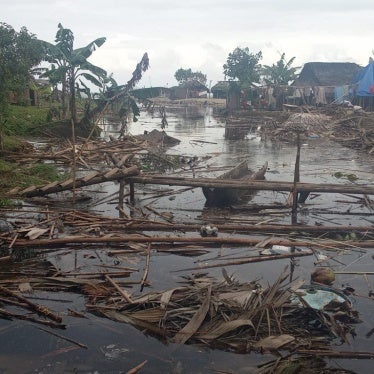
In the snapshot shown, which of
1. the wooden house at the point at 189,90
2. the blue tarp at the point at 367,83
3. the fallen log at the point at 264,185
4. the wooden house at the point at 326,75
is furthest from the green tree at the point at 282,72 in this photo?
the fallen log at the point at 264,185

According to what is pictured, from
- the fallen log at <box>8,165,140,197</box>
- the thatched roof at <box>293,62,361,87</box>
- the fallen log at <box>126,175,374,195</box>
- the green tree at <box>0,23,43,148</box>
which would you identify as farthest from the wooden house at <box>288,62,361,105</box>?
the fallen log at <box>8,165,140,197</box>

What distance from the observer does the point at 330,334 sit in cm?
432

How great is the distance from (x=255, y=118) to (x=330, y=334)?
97.3ft

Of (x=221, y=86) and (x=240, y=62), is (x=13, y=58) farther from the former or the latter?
(x=221, y=86)

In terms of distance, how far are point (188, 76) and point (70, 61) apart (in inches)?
2278

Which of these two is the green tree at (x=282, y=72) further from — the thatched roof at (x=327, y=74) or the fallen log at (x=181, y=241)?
the fallen log at (x=181, y=241)

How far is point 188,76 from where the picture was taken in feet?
245

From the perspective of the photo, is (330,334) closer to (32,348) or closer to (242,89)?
(32,348)

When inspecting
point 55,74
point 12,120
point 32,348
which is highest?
point 55,74

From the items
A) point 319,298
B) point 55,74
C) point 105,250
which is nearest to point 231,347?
point 319,298

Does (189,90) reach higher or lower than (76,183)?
higher

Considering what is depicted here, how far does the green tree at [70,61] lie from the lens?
18.8 m

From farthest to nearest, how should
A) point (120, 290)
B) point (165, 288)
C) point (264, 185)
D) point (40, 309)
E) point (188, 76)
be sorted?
point (188, 76), point (264, 185), point (165, 288), point (120, 290), point (40, 309)

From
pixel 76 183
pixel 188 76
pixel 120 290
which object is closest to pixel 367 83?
pixel 76 183
